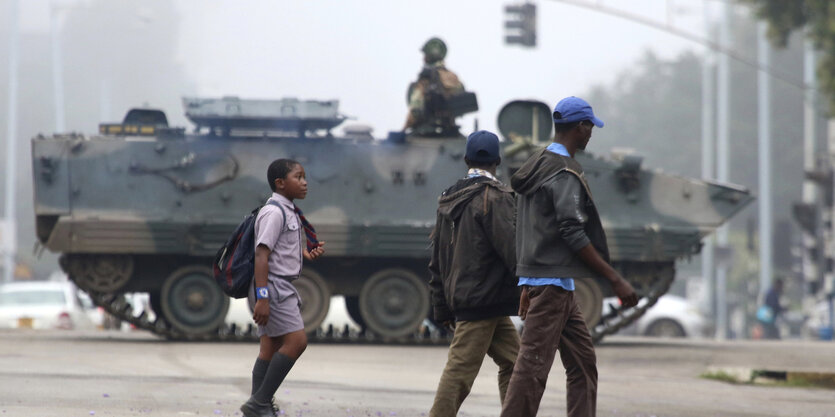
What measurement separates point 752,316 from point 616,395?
40.8 metres

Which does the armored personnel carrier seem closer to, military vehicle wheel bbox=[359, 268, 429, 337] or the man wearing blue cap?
military vehicle wheel bbox=[359, 268, 429, 337]

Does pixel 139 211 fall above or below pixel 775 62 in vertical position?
below

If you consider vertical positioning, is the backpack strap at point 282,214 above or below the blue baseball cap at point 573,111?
below

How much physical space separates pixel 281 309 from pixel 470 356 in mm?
1157

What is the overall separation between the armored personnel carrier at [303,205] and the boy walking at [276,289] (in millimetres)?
9386

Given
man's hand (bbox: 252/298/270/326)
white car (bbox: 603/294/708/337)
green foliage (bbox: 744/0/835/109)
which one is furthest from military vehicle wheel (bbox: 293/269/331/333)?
green foliage (bbox: 744/0/835/109)

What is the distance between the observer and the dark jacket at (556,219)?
24.7 ft

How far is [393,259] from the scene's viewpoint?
19.0 meters

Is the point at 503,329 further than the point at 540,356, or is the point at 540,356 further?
the point at 503,329

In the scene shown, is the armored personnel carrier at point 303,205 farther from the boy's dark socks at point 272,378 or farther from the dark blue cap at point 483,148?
the dark blue cap at point 483,148

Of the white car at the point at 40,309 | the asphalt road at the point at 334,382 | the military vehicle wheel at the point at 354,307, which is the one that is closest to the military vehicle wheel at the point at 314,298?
the asphalt road at the point at 334,382

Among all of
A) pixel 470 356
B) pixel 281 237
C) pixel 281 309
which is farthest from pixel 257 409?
pixel 470 356

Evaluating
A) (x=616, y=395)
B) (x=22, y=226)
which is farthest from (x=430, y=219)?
(x=22, y=226)

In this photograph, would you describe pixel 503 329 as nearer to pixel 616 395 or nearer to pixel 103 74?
pixel 616 395
